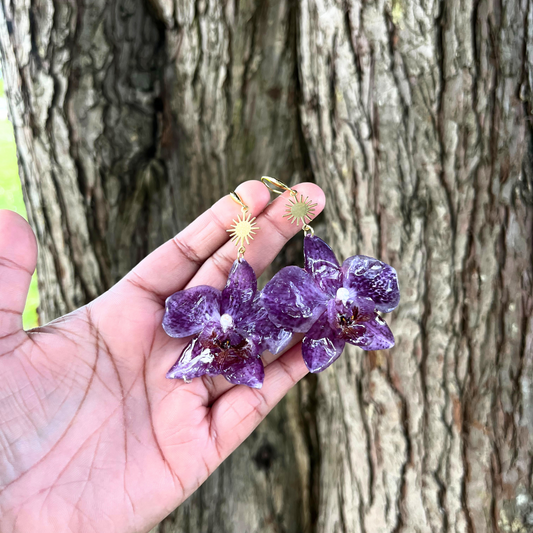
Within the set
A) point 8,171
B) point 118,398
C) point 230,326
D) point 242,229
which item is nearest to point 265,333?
point 230,326

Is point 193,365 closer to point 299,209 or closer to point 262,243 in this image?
point 262,243

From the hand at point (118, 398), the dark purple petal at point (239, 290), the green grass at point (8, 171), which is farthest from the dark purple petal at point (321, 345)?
the green grass at point (8, 171)

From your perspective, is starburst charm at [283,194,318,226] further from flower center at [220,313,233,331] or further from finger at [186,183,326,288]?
flower center at [220,313,233,331]

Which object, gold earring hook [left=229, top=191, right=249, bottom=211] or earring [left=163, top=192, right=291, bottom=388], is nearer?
earring [left=163, top=192, right=291, bottom=388]

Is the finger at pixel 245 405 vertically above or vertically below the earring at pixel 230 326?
below

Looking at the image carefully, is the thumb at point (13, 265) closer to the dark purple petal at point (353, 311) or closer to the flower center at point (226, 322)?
the flower center at point (226, 322)

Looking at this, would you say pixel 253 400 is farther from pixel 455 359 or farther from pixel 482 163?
pixel 482 163

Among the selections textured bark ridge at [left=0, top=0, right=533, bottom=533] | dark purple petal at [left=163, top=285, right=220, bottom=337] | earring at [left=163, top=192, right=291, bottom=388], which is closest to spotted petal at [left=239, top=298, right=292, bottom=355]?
earring at [left=163, top=192, right=291, bottom=388]
